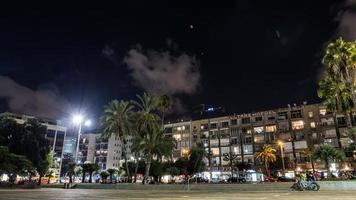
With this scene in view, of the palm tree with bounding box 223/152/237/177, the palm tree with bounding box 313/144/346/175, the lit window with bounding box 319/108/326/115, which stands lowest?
the palm tree with bounding box 313/144/346/175

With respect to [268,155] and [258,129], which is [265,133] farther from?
[268,155]

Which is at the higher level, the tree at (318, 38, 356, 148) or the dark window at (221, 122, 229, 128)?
the dark window at (221, 122, 229, 128)

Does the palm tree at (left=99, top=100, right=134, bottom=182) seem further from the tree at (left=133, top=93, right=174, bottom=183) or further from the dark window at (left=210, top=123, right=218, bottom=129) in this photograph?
the dark window at (left=210, top=123, right=218, bottom=129)

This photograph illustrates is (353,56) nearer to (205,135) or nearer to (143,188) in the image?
(143,188)

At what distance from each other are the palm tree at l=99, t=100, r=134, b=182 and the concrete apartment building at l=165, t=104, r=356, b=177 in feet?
139

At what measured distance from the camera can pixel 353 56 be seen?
37688mm

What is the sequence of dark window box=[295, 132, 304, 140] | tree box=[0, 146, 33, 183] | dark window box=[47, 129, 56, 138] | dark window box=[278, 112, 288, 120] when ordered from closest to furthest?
tree box=[0, 146, 33, 183] < dark window box=[295, 132, 304, 140] < dark window box=[278, 112, 288, 120] < dark window box=[47, 129, 56, 138]

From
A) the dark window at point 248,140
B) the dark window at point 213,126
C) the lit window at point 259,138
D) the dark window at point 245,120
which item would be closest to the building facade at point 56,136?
the dark window at point 213,126

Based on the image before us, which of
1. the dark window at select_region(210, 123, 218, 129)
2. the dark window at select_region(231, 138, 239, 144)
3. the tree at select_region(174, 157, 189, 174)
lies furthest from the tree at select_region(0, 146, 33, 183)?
the dark window at select_region(210, 123, 218, 129)

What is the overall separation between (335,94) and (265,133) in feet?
204

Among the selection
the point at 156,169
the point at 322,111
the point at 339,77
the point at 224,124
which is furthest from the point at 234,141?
the point at 339,77

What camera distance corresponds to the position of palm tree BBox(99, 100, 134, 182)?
2439 inches

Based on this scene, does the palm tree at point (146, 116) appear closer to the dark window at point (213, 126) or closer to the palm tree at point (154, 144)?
the palm tree at point (154, 144)

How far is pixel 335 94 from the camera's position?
40.8 metres
